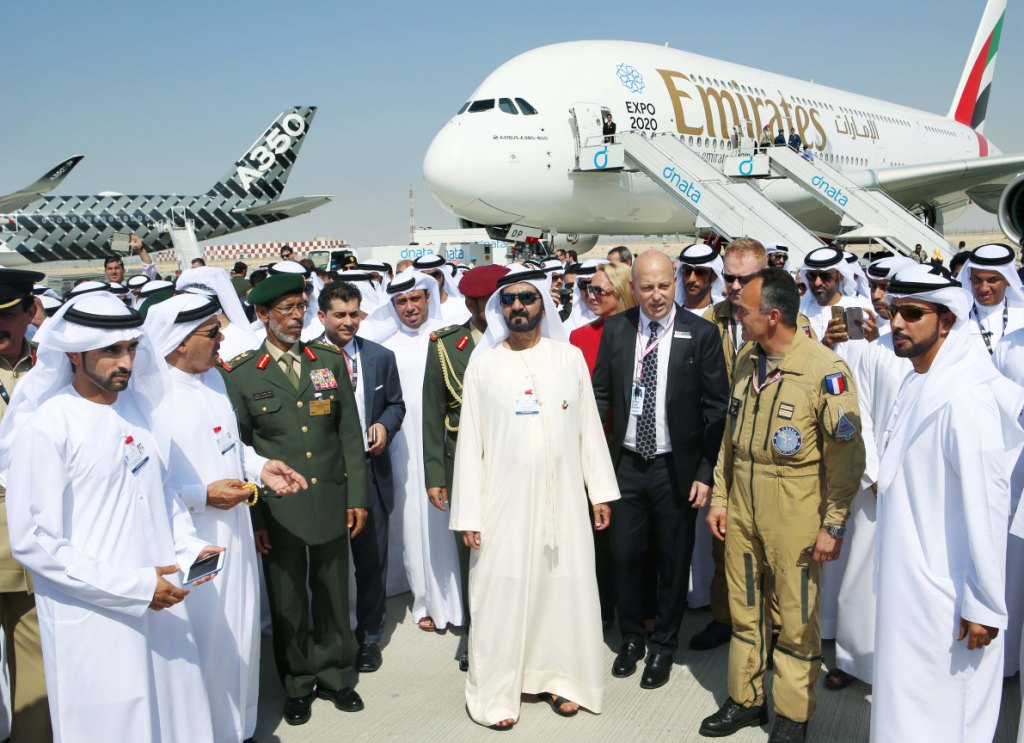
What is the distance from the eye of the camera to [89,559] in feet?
8.11

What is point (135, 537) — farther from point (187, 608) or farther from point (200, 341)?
point (200, 341)

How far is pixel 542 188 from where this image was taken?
49.7ft

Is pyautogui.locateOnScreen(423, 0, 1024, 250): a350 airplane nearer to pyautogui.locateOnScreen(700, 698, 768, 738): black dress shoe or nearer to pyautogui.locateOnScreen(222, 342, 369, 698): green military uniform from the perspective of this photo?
pyautogui.locateOnScreen(222, 342, 369, 698): green military uniform

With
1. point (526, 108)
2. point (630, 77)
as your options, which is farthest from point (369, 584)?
point (630, 77)

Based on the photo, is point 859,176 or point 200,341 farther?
point 859,176

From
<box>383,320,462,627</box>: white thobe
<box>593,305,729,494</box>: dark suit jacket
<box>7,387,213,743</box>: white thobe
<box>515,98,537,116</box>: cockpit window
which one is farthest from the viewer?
<box>515,98,537,116</box>: cockpit window

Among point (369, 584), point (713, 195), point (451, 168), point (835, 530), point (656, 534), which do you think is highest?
point (451, 168)

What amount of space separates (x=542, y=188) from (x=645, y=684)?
1222 centimetres

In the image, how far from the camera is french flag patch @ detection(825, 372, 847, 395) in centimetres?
322

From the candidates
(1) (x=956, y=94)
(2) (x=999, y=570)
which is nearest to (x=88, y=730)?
(2) (x=999, y=570)

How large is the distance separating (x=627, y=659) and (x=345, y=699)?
143 cm

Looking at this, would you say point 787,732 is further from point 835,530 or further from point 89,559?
point 89,559

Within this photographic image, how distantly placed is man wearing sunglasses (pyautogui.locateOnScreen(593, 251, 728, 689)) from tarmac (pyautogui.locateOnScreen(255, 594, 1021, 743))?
0.18m

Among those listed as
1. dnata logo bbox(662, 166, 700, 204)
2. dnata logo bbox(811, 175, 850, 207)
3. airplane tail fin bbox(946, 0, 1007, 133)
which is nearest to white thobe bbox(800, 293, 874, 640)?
dnata logo bbox(662, 166, 700, 204)
